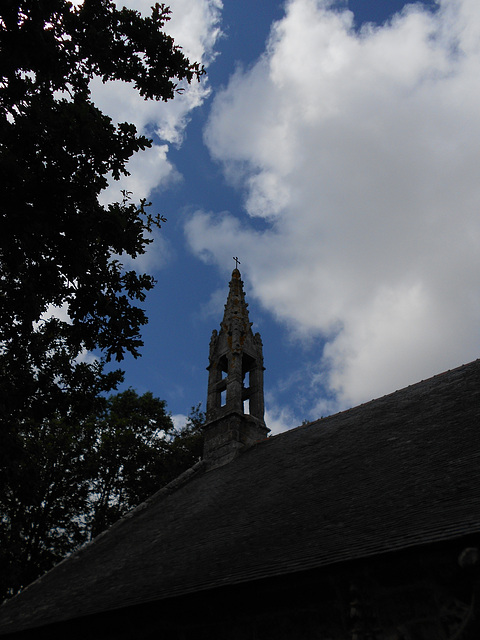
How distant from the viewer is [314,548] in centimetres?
533

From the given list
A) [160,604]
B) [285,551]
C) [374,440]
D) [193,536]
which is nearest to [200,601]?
[160,604]

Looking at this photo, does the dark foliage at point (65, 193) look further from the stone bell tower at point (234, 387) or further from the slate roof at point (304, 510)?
the stone bell tower at point (234, 387)

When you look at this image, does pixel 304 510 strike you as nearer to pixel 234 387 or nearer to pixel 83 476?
pixel 234 387

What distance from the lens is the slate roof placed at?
5.21 m

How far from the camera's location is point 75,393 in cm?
769

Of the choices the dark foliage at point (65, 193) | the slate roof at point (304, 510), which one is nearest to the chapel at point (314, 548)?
the slate roof at point (304, 510)

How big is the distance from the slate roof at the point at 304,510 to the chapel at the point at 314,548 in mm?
33

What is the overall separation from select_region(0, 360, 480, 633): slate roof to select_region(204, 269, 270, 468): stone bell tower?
3.89 ft

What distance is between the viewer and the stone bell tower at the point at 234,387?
45.5 ft

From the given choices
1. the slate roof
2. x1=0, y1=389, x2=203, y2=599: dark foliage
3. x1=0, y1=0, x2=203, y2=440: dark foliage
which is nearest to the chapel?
the slate roof

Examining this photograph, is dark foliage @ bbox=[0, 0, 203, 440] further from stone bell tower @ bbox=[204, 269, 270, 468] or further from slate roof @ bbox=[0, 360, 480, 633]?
stone bell tower @ bbox=[204, 269, 270, 468]

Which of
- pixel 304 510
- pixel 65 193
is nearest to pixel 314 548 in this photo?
pixel 304 510

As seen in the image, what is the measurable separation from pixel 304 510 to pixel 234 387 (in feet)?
25.8

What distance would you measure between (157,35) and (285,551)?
6.86 m
